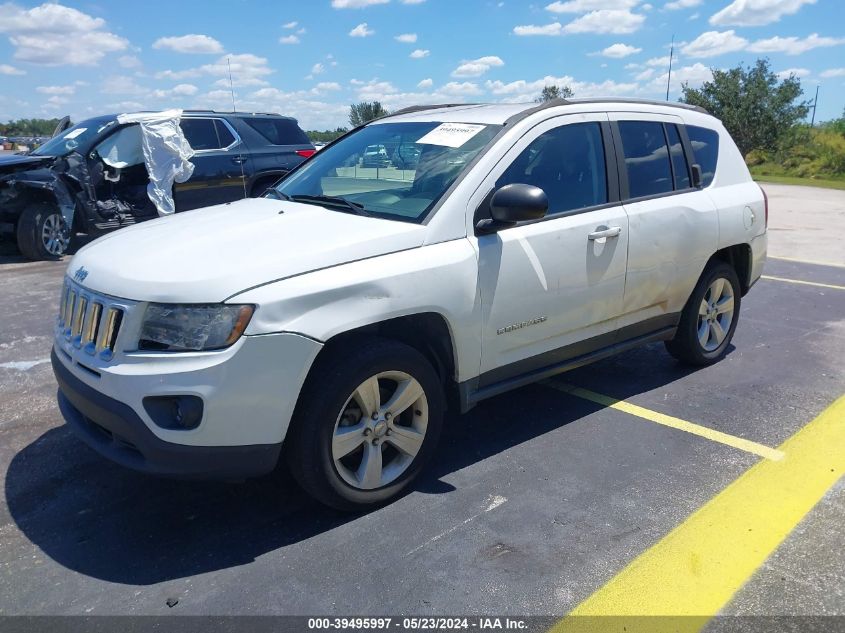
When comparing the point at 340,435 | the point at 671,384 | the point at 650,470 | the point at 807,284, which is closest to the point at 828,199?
the point at 807,284

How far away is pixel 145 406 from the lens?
2.57 meters

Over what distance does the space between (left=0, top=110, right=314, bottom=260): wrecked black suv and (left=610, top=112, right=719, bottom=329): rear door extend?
6.96 metres

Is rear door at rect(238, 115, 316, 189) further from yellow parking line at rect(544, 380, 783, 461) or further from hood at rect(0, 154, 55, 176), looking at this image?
yellow parking line at rect(544, 380, 783, 461)

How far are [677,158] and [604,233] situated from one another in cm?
118

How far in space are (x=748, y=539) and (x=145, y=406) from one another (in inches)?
101

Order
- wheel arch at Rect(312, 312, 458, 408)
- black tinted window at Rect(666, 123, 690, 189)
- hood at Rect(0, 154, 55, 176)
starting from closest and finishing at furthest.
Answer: wheel arch at Rect(312, 312, 458, 408), black tinted window at Rect(666, 123, 690, 189), hood at Rect(0, 154, 55, 176)

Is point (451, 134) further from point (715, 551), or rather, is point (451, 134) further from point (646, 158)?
point (715, 551)

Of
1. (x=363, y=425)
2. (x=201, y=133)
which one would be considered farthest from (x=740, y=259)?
(x=201, y=133)

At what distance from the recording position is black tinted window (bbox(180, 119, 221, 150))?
9.82 meters

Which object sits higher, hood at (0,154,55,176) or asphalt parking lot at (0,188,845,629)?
hood at (0,154,55,176)

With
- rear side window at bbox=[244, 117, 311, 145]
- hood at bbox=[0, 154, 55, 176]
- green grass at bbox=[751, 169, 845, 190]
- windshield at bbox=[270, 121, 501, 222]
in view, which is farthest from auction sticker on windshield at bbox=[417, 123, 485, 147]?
green grass at bbox=[751, 169, 845, 190]

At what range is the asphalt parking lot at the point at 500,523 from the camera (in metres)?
2.52

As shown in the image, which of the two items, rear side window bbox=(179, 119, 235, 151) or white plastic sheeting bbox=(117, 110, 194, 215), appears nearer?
white plastic sheeting bbox=(117, 110, 194, 215)

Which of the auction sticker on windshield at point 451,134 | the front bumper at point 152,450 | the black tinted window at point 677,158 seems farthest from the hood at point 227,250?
the black tinted window at point 677,158
